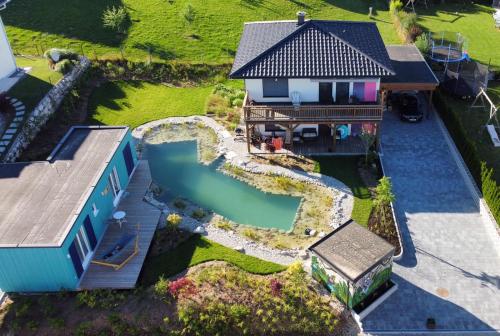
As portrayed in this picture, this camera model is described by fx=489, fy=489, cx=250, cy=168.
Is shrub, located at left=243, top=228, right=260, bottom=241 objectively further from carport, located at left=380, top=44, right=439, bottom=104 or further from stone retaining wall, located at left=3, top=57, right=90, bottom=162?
stone retaining wall, located at left=3, top=57, right=90, bottom=162

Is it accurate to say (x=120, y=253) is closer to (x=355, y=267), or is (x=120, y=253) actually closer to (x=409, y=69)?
(x=355, y=267)

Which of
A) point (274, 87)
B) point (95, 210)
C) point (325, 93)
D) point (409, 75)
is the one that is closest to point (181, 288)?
point (95, 210)

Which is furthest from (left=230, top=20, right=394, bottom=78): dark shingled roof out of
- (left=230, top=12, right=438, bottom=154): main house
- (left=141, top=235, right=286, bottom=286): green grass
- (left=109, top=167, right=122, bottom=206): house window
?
(left=141, top=235, right=286, bottom=286): green grass

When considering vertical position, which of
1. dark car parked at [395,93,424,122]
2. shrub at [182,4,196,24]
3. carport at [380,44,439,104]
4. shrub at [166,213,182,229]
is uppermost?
shrub at [182,4,196,24]

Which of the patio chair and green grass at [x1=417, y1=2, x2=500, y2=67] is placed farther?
green grass at [x1=417, y1=2, x2=500, y2=67]

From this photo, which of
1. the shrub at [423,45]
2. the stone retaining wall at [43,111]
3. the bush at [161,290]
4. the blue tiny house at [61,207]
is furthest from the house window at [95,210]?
the shrub at [423,45]

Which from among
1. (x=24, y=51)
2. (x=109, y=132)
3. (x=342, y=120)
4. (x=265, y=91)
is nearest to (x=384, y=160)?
(x=342, y=120)

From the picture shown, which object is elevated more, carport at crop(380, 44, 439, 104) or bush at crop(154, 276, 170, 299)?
carport at crop(380, 44, 439, 104)
